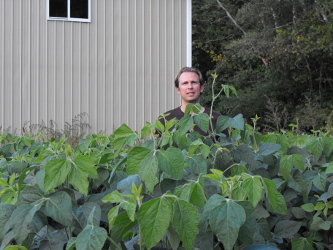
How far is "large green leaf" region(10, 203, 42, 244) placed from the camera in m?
1.15

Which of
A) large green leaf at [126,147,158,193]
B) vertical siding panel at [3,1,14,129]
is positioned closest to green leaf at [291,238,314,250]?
large green leaf at [126,147,158,193]

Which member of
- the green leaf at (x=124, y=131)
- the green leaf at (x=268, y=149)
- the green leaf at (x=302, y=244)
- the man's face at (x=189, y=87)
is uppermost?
the man's face at (x=189, y=87)

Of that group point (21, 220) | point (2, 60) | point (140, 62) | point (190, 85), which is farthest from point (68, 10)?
point (21, 220)

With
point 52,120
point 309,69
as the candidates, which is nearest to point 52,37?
point 52,120

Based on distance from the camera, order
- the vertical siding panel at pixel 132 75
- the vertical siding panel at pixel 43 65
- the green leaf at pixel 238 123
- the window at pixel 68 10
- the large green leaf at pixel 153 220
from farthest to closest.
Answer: the vertical siding panel at pixel 132 75 → the window at pixel 68 10 → the vertical siding panel at pixel 43 65 → the green leaf at pixel 238 123 → the large green leaf at pixel 153 220

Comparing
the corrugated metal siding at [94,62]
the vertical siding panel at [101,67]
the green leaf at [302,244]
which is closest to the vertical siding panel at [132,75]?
the corrugated metal siding at [94,62]

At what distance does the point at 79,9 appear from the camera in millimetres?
11672

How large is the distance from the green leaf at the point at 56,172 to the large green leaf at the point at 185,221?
335mm

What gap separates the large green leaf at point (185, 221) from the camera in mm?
1023

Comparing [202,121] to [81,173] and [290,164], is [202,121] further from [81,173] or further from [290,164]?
[81,173]

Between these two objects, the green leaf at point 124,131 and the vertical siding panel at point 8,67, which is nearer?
the green leaf at point 124,131

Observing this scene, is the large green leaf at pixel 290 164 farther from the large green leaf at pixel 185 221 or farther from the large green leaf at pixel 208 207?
the large green leaf at pixel 185 221

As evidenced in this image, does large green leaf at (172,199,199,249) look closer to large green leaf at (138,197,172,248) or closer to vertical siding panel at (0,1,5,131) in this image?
large green leaf at (138,197,172,248)

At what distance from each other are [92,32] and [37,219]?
10865mm
